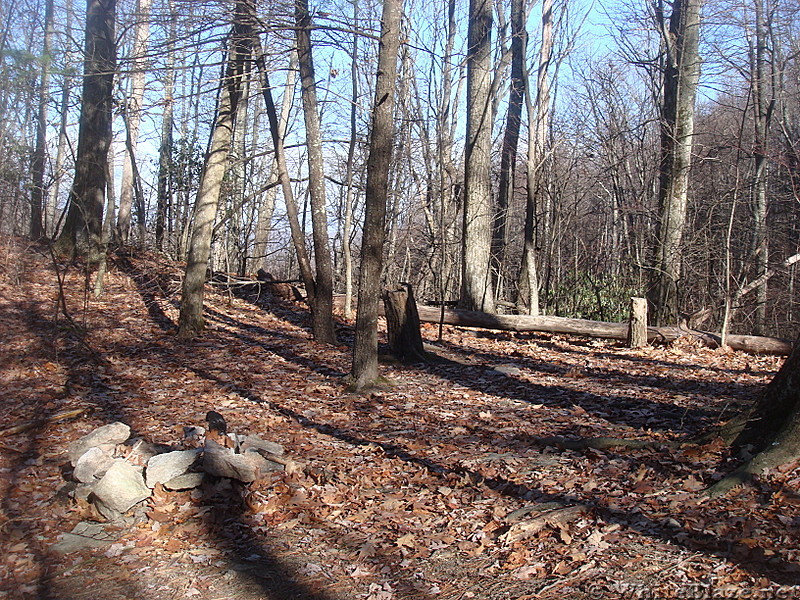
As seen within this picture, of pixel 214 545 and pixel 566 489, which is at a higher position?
pixel 566 489

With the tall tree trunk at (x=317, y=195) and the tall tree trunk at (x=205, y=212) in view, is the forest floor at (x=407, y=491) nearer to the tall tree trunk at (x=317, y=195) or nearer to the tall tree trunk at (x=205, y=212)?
the tall tree trunk at (x=205, y=212)

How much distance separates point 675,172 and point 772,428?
9364 mm

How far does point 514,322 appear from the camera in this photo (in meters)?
12.9

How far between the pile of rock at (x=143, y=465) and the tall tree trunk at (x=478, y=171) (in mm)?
9259

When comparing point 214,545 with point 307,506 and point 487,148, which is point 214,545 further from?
point 487,148

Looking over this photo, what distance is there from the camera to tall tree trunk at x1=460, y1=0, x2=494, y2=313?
14680 mm

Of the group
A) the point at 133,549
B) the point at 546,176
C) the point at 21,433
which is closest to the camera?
the point at 133,549

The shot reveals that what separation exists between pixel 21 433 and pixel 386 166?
4808 mm

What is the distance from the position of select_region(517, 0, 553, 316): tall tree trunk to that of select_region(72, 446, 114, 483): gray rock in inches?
391

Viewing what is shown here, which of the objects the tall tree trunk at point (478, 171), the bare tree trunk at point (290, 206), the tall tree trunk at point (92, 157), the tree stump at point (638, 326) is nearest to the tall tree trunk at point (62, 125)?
the tall tree trunk at point (92, 157)

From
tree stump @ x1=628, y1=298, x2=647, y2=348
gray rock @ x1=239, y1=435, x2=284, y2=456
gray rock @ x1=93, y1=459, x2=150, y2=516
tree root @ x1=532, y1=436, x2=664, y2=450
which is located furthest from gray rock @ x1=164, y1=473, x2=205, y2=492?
tree stump @ x1=628, y1=298, x2=647, y2=348

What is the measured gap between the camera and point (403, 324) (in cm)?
1012

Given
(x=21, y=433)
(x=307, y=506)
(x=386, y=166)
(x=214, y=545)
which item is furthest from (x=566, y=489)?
(x=21, y=433)

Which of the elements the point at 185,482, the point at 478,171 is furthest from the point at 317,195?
the point at 185,482
